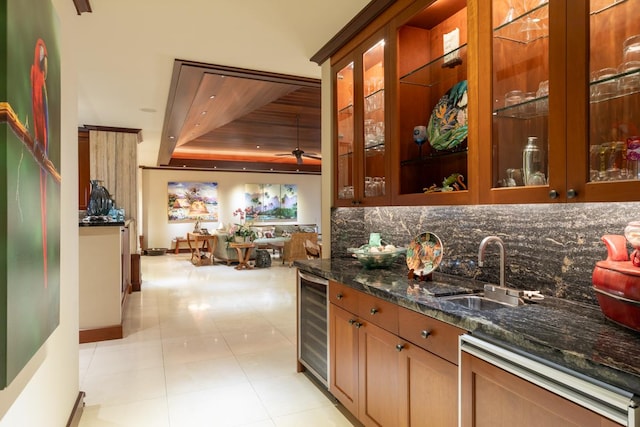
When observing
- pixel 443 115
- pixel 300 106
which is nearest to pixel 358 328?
pixel 443 115

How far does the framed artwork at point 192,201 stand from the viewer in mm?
12484

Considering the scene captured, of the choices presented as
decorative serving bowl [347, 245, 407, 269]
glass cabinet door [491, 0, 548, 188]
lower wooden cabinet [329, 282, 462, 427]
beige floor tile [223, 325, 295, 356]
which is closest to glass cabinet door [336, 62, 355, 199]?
decorative serving bowl [347, 245, 407, 269]

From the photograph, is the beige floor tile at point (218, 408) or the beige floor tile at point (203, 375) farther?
the beige floor tile at point (203, 375)

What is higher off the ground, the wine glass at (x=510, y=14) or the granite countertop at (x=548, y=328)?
the wine glass at (x=510, y=14)

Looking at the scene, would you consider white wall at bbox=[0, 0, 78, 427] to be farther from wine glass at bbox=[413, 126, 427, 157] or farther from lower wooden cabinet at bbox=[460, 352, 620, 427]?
→ wine glass at bbox=[413, 126, 427, 157]

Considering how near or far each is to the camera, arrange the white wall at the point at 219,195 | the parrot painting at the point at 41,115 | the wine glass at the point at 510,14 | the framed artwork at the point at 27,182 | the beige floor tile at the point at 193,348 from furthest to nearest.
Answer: the white wall at the point at 219,195 → the beige floor tile at the point at 193,348 → the wine glass at the point at 510,14 → the parrot painting at the point at 41,115 → the framed artwork at the point at 27,182

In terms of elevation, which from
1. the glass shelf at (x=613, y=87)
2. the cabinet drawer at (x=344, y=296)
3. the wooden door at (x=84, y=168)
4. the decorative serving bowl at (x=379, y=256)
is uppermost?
the wooden door at (x=84, y=168)

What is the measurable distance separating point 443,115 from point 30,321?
2.26 meters

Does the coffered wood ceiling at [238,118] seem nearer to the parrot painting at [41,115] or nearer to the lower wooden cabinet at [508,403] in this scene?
the parrot painting at [41,115]

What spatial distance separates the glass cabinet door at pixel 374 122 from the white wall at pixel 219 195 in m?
10.1

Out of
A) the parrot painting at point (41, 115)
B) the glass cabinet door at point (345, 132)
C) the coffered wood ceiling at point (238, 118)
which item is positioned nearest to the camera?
the parrot painting at point (41, 115)

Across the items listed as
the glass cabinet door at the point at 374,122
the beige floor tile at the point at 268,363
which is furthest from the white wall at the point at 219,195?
the glass cabinet door at the point at 374,122

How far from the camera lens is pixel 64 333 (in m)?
2.22

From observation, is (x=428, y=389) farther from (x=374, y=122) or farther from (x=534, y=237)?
(x=374, y=122)
